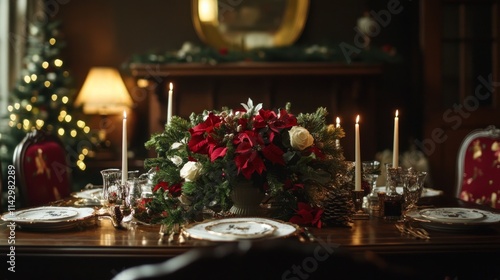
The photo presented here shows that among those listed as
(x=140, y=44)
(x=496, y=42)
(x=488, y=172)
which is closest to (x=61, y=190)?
(x=488, y=172)

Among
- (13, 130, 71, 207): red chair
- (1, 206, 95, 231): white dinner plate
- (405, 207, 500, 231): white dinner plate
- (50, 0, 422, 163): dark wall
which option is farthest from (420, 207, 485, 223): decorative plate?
(50, 0, 422, 163): dark wall

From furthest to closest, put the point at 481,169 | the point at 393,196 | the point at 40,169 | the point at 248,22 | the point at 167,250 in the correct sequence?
the point at 248,22 < the point at 481,169 < the point at 40,169 < the point at 393,196 < the point at 167,250

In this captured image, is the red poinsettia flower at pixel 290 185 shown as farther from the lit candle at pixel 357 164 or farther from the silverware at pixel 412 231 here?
the silverware at pixel 412 231

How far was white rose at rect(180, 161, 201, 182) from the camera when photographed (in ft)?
5.82

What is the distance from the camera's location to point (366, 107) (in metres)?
4.59

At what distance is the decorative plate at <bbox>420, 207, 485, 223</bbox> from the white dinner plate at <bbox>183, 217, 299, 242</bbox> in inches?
17.7

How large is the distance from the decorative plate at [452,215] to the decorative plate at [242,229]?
51 cm

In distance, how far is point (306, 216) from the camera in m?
1.77

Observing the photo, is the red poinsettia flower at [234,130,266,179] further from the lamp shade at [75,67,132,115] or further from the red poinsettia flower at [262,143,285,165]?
the lamp shade at [75,67,132,115]

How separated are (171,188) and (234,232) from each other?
393 mm

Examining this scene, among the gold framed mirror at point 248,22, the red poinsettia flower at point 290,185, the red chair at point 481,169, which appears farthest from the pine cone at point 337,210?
the gold framed mirror at point 248,22

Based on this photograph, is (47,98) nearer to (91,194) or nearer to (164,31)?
(164,31)

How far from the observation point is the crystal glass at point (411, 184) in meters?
1.89

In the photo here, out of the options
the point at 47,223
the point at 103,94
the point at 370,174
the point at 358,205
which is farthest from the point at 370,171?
the point at 103,94
